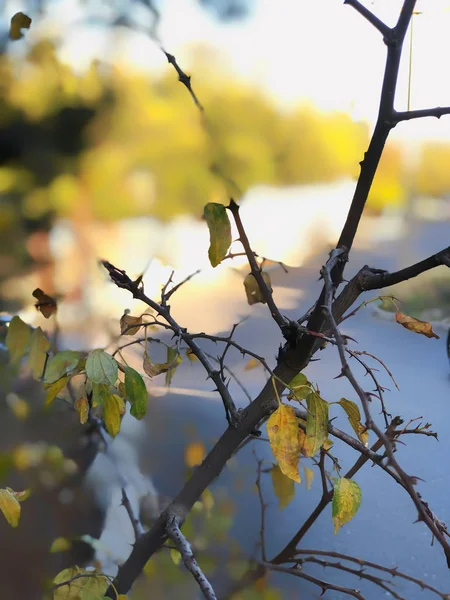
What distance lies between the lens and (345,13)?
437 millimetres

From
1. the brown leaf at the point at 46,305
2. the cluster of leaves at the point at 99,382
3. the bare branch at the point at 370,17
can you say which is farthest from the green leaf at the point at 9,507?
the bare branch at the point at 370,17

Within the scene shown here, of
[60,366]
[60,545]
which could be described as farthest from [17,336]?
[60,545]

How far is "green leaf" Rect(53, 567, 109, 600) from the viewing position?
1.23 feet

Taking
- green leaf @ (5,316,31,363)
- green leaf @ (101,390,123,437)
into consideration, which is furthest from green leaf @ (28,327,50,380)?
green leaf @ (101,390,123,437)

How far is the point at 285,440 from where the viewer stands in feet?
0.83

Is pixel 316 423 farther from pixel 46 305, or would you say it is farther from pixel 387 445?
pixel 46 305

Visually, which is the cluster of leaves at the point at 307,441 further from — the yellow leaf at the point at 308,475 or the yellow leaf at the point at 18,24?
the yellow leaf at the point at 18,24

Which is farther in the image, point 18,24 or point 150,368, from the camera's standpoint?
point 18,24

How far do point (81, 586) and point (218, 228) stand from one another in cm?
30

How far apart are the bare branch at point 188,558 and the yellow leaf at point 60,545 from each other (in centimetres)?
26

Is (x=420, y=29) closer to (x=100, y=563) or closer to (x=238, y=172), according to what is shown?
(x=238, y=172)

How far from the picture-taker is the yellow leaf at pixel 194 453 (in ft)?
1.78

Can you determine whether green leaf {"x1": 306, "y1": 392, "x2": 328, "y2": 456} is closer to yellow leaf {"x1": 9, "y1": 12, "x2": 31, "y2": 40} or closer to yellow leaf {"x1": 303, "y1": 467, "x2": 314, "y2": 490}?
yellow leaf {"x1": 303, "y1": 467, "x2": 314, "y2": 490}

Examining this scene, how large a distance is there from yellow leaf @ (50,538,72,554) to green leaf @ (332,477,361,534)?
15.5 inches
